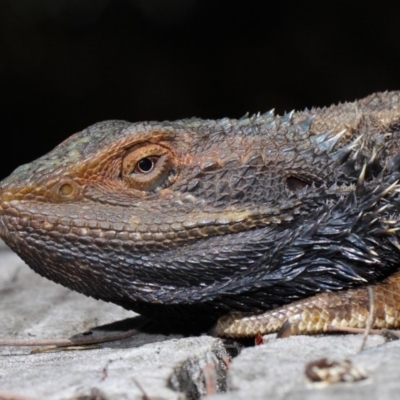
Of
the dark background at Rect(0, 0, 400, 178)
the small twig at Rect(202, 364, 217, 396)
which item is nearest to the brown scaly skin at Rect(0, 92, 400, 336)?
the small twig at Rect(202, 364, 217, 396)

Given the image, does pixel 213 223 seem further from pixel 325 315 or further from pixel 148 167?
pixel 325 315

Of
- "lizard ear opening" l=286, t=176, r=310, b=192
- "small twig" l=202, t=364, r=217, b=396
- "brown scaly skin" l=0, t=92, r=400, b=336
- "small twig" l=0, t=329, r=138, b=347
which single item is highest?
"lizard ear opening" l=286, t=176, r=310, b=192

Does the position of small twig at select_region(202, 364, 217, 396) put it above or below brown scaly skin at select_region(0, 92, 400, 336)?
below

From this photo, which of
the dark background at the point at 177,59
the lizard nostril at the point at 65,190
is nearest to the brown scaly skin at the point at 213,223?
the lizard nostril at the point at 65,190

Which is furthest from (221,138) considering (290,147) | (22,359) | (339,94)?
(339,94)

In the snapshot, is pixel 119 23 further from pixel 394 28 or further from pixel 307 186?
pixel 307 186

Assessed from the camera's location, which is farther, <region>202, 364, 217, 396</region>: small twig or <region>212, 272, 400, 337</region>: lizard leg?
<region>212, 272, 400, 337</region>: lizard leg

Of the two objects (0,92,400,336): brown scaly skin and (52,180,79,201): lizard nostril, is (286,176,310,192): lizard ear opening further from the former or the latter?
(52,180,79,201): lizard nostril

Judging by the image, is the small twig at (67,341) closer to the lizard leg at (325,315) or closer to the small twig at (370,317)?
the lizard leg at (325,315)

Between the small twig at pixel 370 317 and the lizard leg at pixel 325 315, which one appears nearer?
the small twig at pixel 370 317
